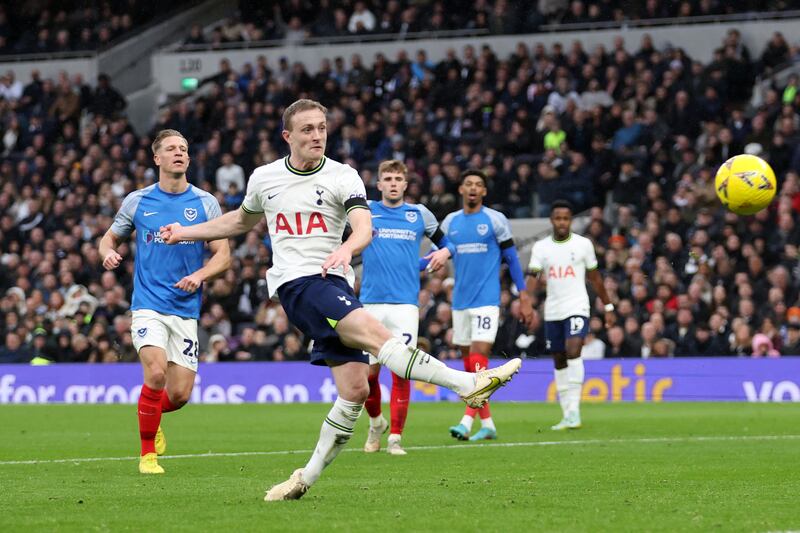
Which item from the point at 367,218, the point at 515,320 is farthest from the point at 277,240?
the point at 515,320

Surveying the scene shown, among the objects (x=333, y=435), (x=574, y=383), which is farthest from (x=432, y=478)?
(x=574, y=383)

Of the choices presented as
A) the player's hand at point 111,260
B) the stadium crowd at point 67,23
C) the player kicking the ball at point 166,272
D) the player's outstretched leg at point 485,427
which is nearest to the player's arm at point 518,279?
the player's outstretched leg at point 485,427

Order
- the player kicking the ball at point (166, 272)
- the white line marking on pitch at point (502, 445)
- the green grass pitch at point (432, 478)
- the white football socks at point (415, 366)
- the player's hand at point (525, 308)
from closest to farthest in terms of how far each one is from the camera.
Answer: the green grass pitch at point (432, 478) < the white football socks at point (415, 366) < the player kicking the ball at point (166, 272) < the white line marking on pitch at point (502, 445) < the player's hand at point (525, 308)

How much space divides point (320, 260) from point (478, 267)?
6.85 m

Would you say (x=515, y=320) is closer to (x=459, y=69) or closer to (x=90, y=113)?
(x=459, y=69)

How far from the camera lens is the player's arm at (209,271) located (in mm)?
11062

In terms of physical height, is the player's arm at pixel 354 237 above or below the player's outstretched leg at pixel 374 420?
above

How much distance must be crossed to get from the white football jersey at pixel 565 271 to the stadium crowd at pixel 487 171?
5.80 m

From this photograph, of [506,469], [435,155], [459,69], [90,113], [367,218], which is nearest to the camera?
[367,218]

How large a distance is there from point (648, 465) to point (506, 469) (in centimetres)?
114

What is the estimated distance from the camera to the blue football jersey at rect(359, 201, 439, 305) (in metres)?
13.7

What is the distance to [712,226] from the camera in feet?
79.7

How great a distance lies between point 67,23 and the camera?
1570 inches

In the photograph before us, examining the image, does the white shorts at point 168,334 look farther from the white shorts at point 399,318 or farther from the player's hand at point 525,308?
the player's hand at point 525,308
